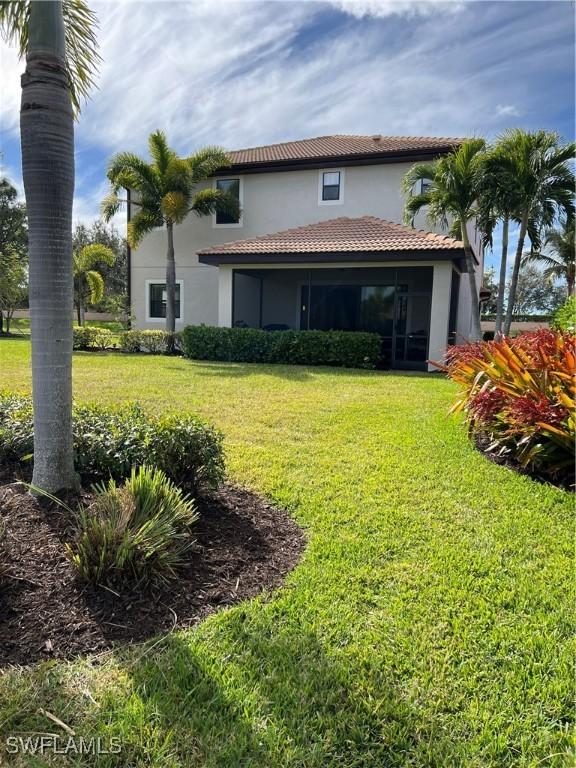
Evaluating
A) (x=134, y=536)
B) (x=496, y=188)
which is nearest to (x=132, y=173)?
(x=496, y=188)

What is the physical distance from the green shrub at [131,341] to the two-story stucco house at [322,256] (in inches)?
123

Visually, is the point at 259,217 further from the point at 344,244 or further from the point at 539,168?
the point at 539,168

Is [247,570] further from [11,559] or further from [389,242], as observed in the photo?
[389,242]

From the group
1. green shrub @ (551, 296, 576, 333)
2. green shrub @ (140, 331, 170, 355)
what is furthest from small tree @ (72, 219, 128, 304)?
green shrub @ (551, 296, 576, 333)

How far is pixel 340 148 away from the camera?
65.3ft

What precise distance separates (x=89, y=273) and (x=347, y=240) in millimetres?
15813

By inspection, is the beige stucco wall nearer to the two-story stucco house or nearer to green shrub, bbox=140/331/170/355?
the two-story stucco house

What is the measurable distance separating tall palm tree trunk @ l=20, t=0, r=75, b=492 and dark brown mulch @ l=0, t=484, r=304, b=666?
53cm

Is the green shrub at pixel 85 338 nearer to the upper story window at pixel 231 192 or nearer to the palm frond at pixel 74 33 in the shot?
the upper story window at pixel 231 192

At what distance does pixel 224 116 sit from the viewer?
22.8 feet

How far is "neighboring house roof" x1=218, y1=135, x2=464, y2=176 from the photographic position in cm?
1783

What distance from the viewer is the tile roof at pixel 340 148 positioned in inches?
708

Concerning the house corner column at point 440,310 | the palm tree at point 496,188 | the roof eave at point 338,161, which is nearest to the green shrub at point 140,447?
the house corner column at point 440,310

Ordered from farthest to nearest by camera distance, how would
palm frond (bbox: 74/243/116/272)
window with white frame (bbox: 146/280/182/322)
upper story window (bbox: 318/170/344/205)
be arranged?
palm frond (bbox: 74/243/116/272), window with white frame (bbox: 146/280/182/322), upper story window (bbox: 318/170/344/205)
